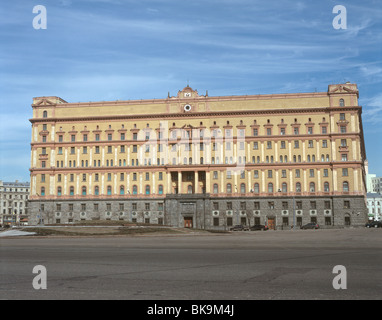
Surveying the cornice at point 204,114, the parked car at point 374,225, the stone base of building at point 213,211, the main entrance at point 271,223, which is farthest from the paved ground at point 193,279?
the cornice at point 204,114

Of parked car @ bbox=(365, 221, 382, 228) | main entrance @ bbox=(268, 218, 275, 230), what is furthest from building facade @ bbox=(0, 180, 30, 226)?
parked car @ bbox=(365, 221, 382, 228)

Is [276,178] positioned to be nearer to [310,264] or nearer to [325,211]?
[325,211]

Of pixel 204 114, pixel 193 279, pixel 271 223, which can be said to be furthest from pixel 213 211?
pixel 193 279

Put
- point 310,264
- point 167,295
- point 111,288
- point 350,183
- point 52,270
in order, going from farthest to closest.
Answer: point 350,183, point 310,264, point 52,270, point 111,288, point 167,295

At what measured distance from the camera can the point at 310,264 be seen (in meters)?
16.9

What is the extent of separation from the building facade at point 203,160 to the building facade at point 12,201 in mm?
74639

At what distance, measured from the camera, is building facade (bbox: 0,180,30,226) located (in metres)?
166

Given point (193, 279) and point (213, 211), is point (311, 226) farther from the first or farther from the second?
point (193, 279)

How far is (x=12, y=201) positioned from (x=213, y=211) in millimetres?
104517

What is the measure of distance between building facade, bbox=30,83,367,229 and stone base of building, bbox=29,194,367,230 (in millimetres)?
209

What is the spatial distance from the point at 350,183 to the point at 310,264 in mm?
77380

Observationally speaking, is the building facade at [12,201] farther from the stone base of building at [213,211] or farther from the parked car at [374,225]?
the parked car at [374,225]

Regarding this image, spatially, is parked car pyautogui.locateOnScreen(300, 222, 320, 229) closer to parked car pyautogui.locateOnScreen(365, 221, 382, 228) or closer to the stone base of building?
the stone base of building
